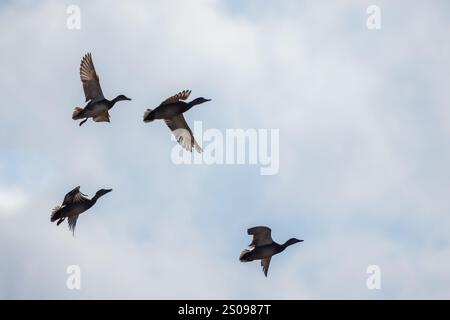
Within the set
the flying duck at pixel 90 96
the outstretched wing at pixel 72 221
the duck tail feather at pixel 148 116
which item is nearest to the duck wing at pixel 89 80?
the flying duck at pixel 90 96

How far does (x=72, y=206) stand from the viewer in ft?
178

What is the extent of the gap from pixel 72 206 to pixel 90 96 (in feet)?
17.6

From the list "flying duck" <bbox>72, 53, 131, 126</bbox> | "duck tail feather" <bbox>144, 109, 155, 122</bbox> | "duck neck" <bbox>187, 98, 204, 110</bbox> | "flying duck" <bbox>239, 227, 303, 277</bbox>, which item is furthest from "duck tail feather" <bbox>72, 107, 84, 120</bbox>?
"flying duck" <bbox>239, 227, 303, 277</bbox>

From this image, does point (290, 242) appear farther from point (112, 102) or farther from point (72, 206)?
point (112, 102)

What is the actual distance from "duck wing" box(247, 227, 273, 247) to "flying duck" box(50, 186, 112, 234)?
7.13 m

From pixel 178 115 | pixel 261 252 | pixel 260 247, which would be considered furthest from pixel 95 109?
pixel 261 252

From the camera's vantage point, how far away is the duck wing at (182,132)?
5850 centimetres

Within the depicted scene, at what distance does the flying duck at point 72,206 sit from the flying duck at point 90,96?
352 cm

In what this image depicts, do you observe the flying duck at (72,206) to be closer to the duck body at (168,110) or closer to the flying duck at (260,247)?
the duck body at (168,110)
